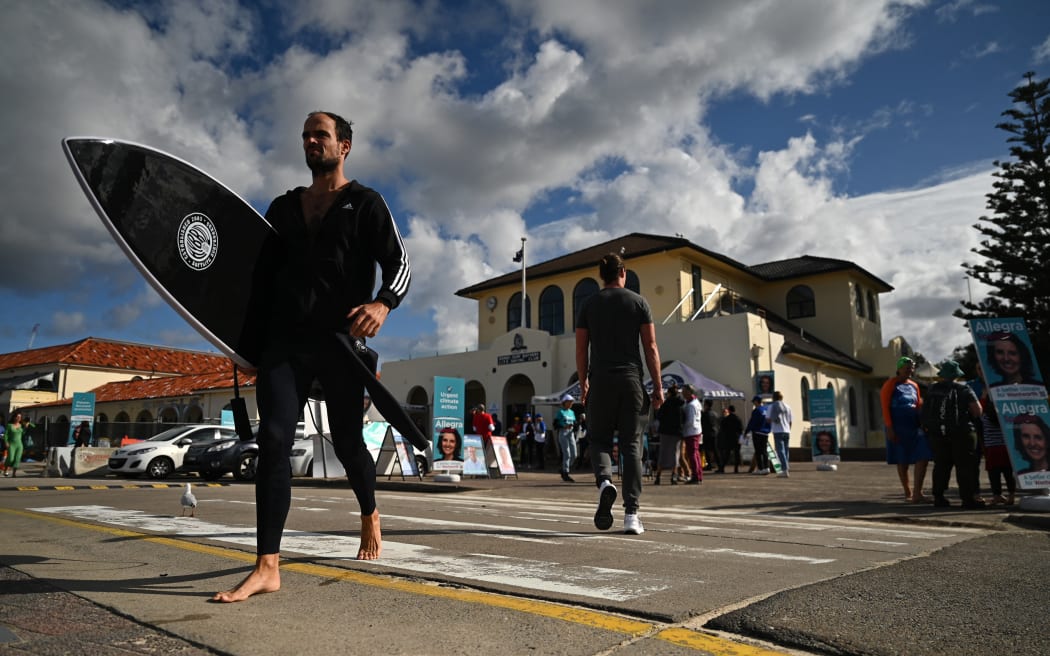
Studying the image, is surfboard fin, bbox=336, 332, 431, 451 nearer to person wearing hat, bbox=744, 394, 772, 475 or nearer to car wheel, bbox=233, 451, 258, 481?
person wearing hat, bbox=744, 394, 772, 475

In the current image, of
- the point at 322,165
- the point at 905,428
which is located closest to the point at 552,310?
the point at 905,428

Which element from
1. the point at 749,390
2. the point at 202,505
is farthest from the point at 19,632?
the point at 749,390

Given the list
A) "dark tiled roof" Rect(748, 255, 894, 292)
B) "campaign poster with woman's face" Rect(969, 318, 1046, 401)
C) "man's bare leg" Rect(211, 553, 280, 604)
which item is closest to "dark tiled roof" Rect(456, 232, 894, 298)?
"dark tiled roof" Rect(748, 255, 894, 292)

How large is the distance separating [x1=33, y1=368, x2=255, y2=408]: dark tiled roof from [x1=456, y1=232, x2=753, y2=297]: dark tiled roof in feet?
50.5

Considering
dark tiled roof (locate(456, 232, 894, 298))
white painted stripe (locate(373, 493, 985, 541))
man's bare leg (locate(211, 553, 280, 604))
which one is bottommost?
white painted stripe (locate(373, 493, 985, 541))

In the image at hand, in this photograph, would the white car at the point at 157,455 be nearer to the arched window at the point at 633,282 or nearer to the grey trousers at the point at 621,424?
the grey trousers at the point at 621,424

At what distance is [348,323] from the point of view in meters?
3.39

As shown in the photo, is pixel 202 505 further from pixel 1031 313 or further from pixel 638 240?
pixel 1031 313

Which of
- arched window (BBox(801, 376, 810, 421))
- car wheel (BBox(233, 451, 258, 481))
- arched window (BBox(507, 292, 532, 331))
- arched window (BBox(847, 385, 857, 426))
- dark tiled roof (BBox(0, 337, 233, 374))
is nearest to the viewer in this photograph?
A: car wheel (BBox(233, 451, 258, 481))

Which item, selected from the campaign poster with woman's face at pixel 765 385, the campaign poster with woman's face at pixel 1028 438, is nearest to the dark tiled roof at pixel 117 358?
the campaign poster with woman's face at pixel 765 385

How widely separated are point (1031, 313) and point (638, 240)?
728 inches

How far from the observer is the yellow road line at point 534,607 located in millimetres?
2354

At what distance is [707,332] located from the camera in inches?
1071

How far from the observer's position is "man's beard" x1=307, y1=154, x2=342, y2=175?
364 centimetres
